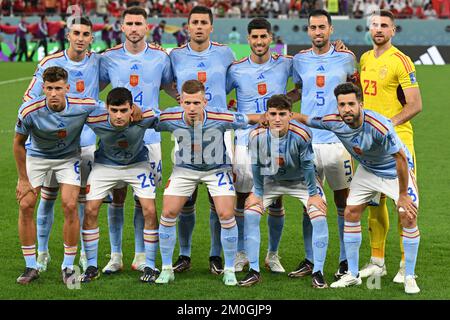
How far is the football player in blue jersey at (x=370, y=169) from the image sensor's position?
25.3 feet

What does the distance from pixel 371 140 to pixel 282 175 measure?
3.08 ft

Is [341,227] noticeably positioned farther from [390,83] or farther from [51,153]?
[51,153]

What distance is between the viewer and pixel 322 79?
8711mm

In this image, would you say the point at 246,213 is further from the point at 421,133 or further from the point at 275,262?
the point at 421,133

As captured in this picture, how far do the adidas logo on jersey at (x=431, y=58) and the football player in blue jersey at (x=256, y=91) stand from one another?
24.0m

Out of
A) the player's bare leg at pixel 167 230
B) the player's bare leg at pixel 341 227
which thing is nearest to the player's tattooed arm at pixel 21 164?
the player's bare leg at pixel 167 230

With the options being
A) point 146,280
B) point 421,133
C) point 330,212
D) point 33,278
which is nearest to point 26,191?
point 33,278

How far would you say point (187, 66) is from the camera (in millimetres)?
8984

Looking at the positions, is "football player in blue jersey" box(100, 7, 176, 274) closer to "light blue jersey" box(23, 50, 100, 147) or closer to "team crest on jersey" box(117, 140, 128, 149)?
"light blue jersey" box(23, 50, 100, 147)

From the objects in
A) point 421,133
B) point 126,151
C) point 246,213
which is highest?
point 126,151

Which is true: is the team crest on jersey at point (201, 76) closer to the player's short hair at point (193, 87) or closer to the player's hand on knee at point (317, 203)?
the player's short hair at point (193, 87)

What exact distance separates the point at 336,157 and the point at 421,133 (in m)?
9.93
